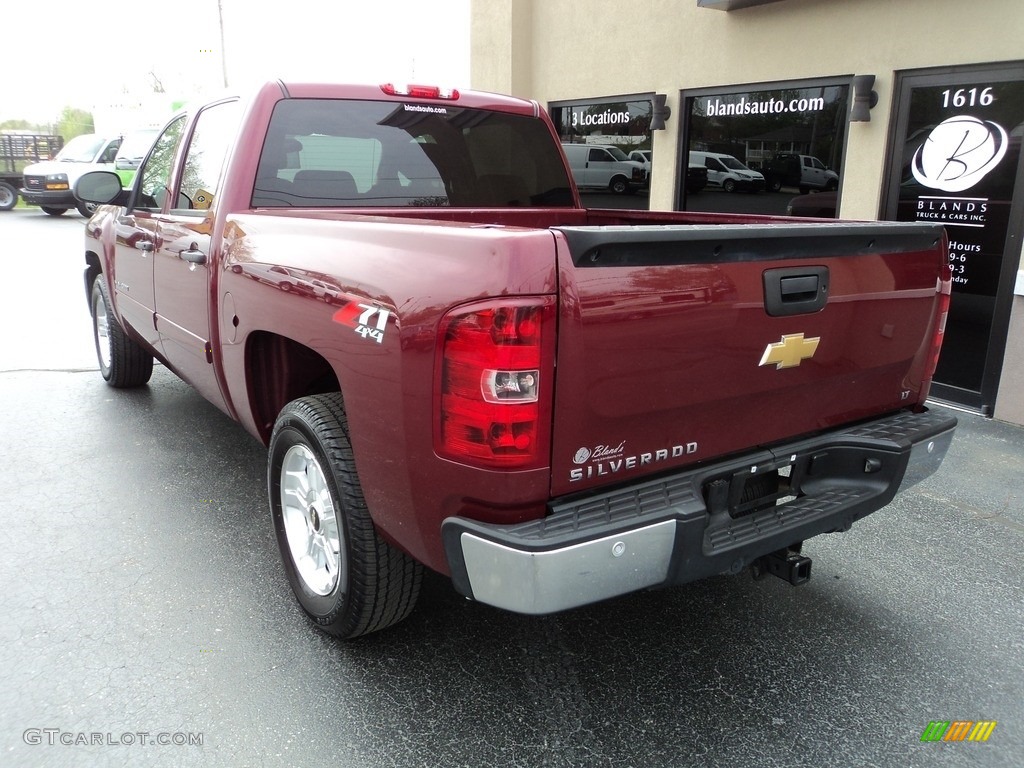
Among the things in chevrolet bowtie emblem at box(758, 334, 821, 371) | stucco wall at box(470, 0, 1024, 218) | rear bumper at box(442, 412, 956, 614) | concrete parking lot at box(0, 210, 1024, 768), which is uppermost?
stucco wall at box(470, 0, 1024, 218)

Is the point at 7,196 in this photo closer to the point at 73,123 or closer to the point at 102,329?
the point at 102,329

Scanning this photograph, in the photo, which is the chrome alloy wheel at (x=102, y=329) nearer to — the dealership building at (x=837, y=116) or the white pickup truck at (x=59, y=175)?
the dealership building at (x=837, y=116)

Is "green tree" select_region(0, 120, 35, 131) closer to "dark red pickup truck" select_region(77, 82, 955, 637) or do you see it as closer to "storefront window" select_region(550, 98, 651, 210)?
"storefront window" select_region(550, 98, 651, 210)

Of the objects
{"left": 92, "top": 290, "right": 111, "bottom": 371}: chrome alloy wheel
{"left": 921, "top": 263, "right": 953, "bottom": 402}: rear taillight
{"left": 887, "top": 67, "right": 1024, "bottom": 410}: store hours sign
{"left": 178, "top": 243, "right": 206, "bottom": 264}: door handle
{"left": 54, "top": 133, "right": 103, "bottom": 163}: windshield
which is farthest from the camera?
{"left": 54, "top": 133, "right": 103, "bottom": 163}: windshield

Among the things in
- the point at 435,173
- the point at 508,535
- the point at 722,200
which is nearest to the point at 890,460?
the point at 508,535

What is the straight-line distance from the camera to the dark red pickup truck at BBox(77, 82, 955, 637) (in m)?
2.12

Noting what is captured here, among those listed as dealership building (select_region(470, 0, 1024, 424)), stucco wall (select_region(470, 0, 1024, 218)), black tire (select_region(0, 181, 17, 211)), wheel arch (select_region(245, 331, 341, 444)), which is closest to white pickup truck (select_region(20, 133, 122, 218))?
black tire (select_region(0, 181, 17, 211))

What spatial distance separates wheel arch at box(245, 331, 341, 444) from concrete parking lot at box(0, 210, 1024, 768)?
0.75 metres

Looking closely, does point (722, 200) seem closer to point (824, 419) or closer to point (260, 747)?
point (824, 419)

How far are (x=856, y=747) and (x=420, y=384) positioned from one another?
174 centimetres

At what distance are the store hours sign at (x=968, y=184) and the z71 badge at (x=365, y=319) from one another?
17.0 ft

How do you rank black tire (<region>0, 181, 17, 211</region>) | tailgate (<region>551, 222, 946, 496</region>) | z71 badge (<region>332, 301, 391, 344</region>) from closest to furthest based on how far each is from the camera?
tailgate (<region>551, 222, 946, 496</region>), z71 badge (<region>332, 301, 391, 344</region>), black tire (<region>0, 181, 17, 211</region>)

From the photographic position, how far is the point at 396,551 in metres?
2.68

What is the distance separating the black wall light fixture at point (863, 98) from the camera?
6453mm
